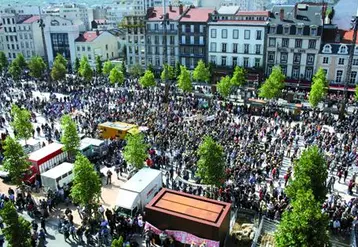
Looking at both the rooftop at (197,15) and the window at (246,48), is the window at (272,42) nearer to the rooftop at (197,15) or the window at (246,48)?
the window at (246,48)

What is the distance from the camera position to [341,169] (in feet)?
89.0

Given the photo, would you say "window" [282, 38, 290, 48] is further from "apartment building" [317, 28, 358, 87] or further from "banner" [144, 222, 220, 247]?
"banner" [144, 222, 220, 247]

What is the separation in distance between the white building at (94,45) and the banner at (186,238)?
60.0 meters

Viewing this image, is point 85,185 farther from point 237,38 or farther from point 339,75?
point 237,38

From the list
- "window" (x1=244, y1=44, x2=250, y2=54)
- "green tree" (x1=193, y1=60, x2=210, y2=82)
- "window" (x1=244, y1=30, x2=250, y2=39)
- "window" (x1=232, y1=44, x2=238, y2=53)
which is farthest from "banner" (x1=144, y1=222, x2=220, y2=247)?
"window" (x1=232, y1=44, x2=238, y2=53)

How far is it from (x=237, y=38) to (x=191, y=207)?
43938mm

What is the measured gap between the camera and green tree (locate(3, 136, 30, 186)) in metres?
24.5

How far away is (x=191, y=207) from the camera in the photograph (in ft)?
67.2

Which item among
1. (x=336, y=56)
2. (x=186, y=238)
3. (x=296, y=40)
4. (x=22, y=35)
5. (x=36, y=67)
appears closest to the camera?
(x=186, y=238)

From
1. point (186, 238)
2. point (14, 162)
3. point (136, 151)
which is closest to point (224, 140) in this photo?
point (136, 151)

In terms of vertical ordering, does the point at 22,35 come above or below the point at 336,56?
above

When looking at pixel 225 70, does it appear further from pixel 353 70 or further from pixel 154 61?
pixel 353 70

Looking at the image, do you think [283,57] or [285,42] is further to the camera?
[283,57]

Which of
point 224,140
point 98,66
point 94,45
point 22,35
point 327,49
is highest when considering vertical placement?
point 22,35
